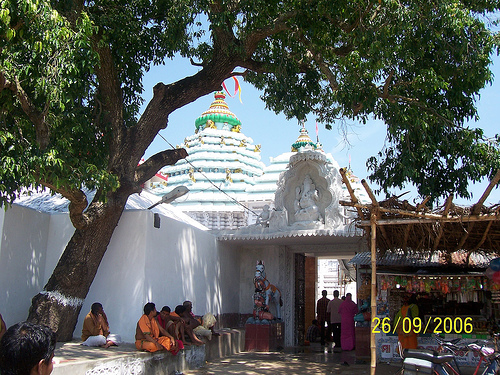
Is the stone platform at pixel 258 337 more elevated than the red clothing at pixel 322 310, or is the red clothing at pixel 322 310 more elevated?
the red clothing at pixel 322 310

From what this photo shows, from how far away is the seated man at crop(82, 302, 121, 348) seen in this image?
25.3ft

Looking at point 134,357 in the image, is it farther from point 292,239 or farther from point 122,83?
point 292,239

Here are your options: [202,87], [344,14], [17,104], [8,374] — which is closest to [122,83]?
[202,87]

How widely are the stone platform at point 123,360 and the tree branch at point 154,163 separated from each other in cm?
273

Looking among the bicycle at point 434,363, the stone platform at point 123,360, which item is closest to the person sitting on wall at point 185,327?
the stone platform at point 123,360

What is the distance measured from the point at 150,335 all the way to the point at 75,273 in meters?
1.53

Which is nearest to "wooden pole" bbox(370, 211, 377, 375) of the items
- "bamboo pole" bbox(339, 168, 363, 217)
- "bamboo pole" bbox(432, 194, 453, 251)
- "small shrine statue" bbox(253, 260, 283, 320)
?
"bamboo pole" bbox(339, 168, 363, 217)

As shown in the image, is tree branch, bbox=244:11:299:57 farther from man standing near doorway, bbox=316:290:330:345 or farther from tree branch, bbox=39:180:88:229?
man standing near doorway, bbox=316:290:330:345

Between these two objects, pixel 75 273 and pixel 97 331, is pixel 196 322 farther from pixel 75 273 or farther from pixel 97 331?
pixel 75 273

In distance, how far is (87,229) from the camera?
8.07 m

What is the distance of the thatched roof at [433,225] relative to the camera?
22.0ft

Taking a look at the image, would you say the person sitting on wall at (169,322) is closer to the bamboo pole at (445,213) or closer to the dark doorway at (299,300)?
the bamboo pole at (445,213)

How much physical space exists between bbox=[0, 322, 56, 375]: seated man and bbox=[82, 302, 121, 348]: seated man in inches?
227

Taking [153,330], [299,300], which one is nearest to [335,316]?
[299,300]
